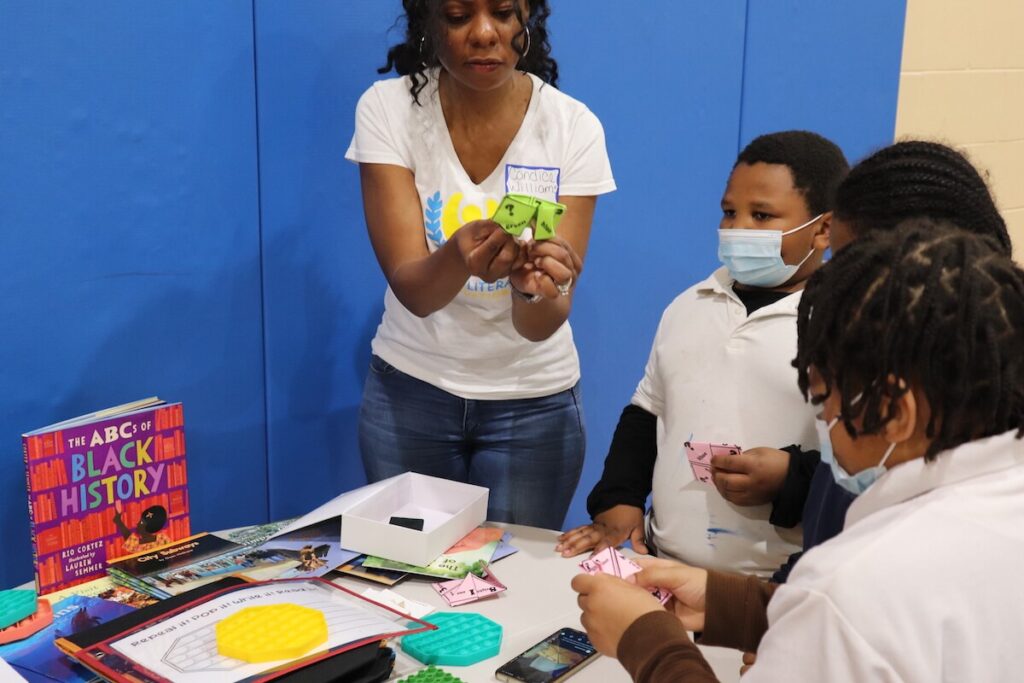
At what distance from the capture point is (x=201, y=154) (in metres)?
2.18

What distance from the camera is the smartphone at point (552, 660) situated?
128 cm

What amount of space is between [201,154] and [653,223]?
133cm

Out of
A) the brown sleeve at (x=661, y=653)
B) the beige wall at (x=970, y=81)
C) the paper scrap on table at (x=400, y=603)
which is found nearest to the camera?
the brown sleeve at (x=661, y=653)

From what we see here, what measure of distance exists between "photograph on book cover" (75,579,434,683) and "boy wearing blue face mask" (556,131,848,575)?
1.42 feet

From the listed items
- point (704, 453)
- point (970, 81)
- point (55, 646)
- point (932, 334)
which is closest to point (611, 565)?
point (704, 453)

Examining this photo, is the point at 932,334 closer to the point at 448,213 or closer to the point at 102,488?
the point at 448,213

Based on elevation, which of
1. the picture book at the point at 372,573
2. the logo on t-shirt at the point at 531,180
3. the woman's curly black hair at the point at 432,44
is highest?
the woman's curly black hair at the point at 432,44

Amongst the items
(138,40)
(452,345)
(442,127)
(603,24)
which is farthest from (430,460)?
(603,24)

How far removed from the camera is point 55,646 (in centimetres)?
133

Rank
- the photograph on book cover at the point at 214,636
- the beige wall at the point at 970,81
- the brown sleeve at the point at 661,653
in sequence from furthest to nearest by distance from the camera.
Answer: the beige wall at the point at 970,81 < the photograph on book cover at the point at 214,636 < the brown sleeve at the point at 661,653

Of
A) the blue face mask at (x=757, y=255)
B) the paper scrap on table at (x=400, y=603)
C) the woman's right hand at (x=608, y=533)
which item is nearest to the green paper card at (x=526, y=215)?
the blue face mask at (x=757, y=255)

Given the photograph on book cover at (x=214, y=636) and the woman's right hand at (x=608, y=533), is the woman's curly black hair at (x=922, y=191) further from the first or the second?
the photograph on book cover at (x=214, y=636)

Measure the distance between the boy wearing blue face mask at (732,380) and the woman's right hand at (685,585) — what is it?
0.39m

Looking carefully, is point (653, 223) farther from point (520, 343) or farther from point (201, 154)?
point (201, 154)
